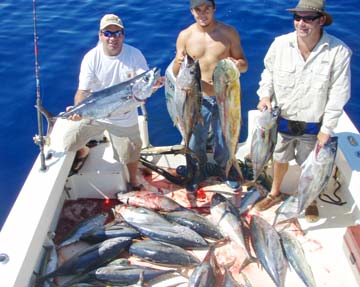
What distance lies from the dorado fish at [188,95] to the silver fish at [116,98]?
10.3 inches

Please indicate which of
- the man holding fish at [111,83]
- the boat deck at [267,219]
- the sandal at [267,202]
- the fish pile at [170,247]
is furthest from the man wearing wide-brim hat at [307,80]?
the man holding fish at [111,83]

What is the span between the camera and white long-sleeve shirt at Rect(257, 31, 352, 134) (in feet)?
11.4

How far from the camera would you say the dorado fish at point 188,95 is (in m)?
3.52

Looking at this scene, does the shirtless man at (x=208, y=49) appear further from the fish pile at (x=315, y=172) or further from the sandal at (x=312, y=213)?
the sandal at (x=312, y=213)

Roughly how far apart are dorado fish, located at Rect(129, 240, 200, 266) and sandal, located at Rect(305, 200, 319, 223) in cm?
121

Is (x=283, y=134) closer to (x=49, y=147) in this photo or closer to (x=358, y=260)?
(x=358, y=260)

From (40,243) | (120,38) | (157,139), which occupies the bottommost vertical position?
(157,139)

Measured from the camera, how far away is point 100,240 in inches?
156

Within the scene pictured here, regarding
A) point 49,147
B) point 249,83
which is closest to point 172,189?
point 49,147

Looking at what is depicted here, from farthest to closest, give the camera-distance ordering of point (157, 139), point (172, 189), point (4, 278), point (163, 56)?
point (163, 56) → point (157, 139) → point (172, 189) → point (4, 278)

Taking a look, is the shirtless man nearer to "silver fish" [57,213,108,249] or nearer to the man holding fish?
the man holding fish

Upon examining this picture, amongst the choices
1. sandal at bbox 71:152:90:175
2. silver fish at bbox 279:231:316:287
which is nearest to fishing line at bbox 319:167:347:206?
silver fish at bbox 279:231:316:287

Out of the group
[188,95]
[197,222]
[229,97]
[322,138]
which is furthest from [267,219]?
[188,95]

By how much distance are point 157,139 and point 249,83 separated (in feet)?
6.51
